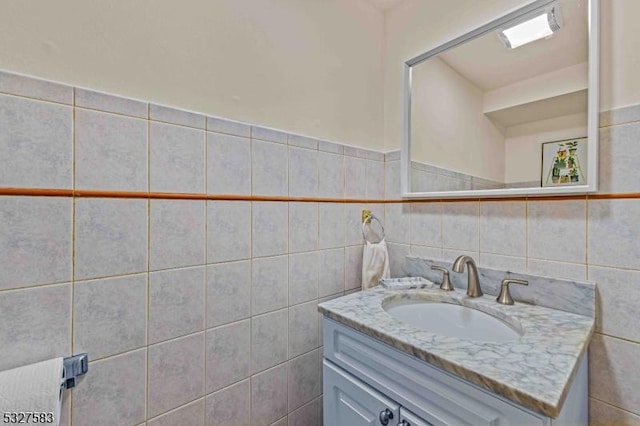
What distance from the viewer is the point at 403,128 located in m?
1.38

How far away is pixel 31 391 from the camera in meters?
0.60

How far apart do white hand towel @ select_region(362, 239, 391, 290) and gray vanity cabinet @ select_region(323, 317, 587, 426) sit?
0.36 metres

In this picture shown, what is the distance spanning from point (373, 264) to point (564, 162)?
78 centimetres

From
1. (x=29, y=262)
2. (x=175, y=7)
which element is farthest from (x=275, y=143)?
(x=29, y=262)

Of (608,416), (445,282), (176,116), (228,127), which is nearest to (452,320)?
(445,282)

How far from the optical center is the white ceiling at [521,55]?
0.90m

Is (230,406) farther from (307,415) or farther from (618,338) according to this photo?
(618,338)

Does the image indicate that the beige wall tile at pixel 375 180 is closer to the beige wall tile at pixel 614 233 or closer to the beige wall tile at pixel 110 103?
the beige wall tile at pixel 614 233

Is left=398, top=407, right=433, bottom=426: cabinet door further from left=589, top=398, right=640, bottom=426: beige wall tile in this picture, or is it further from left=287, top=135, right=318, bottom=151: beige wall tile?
left=287, top=135, right=318, bottom=151: beige wall tile

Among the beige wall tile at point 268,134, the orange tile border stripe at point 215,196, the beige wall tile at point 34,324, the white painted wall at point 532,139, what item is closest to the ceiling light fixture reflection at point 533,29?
the white painted wall at point 532,139

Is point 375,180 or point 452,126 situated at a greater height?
point 452,126

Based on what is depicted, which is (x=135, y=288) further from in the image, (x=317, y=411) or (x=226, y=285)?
(x=317, y=411)

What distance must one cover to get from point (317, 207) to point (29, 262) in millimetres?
870

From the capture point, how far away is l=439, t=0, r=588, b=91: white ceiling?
904 mm
